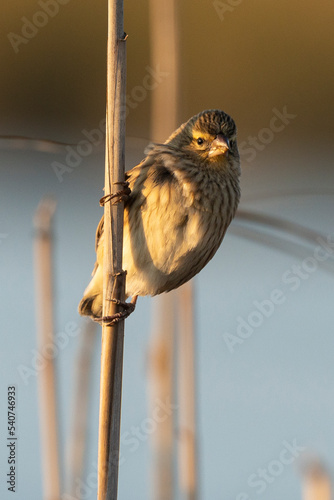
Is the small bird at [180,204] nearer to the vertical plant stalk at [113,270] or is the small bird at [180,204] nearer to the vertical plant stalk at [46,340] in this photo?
the vertical plant stalk at [46,340]

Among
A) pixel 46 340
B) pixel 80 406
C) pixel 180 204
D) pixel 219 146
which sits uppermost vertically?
pixel 219 146

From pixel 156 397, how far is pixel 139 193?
1.87 ft

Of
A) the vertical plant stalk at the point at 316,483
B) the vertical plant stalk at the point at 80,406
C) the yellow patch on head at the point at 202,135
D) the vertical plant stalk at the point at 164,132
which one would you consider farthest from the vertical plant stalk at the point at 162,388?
the yellow patch on head at the point at 202,135

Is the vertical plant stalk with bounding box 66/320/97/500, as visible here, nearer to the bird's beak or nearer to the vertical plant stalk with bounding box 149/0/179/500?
the vertical plant stalk with bounding box 149/0/179/500

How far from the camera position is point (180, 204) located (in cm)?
205

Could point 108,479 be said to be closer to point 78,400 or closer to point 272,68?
point 78,400

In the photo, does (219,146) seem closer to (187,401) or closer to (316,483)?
(187,401)

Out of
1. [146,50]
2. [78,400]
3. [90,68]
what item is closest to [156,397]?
[78,400]

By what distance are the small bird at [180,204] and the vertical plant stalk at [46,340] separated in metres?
0.18

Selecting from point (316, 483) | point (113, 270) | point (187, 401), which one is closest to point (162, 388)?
point (187, 401)

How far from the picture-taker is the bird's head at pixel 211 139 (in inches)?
84.2

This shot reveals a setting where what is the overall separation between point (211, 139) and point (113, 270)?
65 cm

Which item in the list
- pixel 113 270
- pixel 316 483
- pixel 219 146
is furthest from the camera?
pixel 219 146

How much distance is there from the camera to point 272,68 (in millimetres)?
8242
